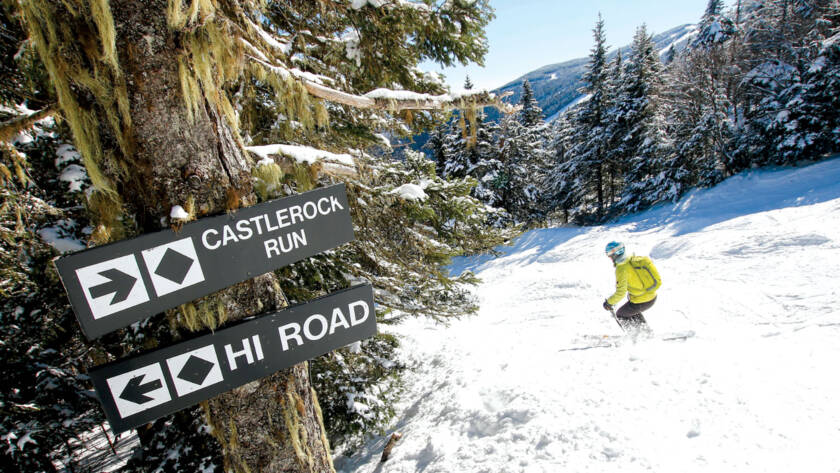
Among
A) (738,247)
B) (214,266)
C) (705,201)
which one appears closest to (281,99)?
(214,266)

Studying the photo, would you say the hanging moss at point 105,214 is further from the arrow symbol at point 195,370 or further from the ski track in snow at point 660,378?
the ski track in snow at point 660,378

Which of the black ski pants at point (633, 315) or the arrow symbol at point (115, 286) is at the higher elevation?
the arrow symbol at point (115, 286)

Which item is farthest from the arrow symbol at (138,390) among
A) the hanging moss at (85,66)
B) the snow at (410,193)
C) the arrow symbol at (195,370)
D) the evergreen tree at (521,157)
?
the evergreen tree at (521,157)

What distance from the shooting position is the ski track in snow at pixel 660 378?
3.55 m

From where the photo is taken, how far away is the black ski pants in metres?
6.52

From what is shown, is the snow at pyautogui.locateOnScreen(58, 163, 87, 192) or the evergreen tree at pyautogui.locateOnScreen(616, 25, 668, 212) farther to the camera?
the evergreen tree at pyautogui.locateOnScreen(616, 25, 668, 212)

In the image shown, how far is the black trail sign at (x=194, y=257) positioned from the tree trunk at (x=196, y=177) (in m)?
0.15

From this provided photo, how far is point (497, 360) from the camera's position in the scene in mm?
6809

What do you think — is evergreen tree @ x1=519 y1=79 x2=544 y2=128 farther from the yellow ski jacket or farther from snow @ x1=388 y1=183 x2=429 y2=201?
snow @ x1=388 y1=183 x2=429 y2=201

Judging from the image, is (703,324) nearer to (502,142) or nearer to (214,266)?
(214,266)

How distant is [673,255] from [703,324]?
7619 millimetres

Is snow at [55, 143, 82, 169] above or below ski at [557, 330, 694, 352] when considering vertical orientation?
above

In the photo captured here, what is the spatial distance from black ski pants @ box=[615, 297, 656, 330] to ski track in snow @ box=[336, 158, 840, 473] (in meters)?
0.77

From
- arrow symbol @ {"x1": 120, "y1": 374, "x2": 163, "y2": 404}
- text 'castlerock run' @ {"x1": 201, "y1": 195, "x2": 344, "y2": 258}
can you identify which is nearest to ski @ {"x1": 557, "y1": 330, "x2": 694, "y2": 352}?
text 'castlerock run' @ {"x1": 201, "y1": 195, "x2": 344, "y2": 258}
